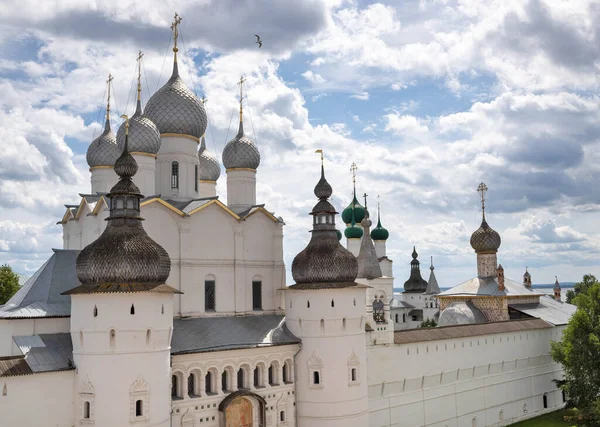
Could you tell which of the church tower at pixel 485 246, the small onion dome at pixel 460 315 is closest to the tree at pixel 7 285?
the small onion dome at pixel 460 315

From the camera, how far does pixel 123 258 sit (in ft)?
50.0

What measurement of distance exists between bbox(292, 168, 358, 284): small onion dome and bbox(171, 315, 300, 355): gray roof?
1729 mm

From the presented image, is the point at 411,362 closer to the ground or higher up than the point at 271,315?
closer to the ground

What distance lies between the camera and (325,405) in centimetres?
1911

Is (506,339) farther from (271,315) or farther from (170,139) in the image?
(170,139)

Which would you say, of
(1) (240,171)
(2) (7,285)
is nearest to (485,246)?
(1) (240,171)

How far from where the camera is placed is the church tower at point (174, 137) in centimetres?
2098

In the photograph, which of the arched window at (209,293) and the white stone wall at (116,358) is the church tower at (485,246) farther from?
the white stone wall at (116,358)

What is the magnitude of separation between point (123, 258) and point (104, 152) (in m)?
7.24

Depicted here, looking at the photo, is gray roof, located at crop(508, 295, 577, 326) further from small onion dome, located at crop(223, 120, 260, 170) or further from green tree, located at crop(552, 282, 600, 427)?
small onion dome, located at crop(223, 120, 260, 170)

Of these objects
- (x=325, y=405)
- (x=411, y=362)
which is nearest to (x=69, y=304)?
(x=325, y=405)

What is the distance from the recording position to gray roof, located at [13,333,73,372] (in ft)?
49.1

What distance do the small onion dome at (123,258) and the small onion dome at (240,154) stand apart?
22.5 feet

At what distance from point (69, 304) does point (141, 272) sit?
10.3ft
